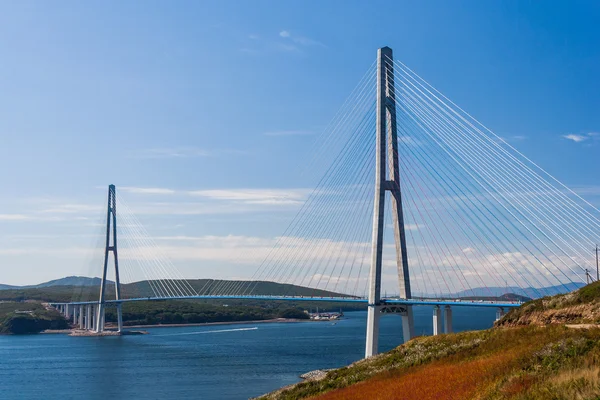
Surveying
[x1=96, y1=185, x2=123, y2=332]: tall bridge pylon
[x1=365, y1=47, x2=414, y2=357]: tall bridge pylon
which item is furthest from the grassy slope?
[x1=96, y1=185, x2=123, y2=332]: tall bridge pylon

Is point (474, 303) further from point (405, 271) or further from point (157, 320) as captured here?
point (157, 320)

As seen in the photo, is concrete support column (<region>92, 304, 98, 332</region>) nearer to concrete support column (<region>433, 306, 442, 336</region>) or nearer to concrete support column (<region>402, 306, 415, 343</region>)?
concrete support column (<region>402, 306, 415, 343</region>)

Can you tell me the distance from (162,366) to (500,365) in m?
44.5

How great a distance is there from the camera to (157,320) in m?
124

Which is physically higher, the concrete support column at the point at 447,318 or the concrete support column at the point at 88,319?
the concrete support column at the point at 447,318

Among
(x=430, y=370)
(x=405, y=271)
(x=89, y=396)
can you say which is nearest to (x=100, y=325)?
(x=89, y=396)

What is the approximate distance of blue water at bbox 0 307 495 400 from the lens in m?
42.9

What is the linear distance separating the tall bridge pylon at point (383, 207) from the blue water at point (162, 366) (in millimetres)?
7588

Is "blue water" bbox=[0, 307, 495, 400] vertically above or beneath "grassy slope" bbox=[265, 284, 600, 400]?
beneath

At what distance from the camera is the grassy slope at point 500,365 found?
11.6 meters

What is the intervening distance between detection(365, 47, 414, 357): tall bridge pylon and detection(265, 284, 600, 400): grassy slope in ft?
50.8

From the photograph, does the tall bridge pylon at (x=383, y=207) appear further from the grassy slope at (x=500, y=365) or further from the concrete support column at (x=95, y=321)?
the concrete support column at (x=95, y=321)

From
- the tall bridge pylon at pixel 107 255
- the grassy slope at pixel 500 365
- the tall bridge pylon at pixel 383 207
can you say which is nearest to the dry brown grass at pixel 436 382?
the grassy slope at pixel 500 365

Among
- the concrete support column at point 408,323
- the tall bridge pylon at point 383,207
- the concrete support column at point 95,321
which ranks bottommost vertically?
→ the concrete support column at point 95,321
